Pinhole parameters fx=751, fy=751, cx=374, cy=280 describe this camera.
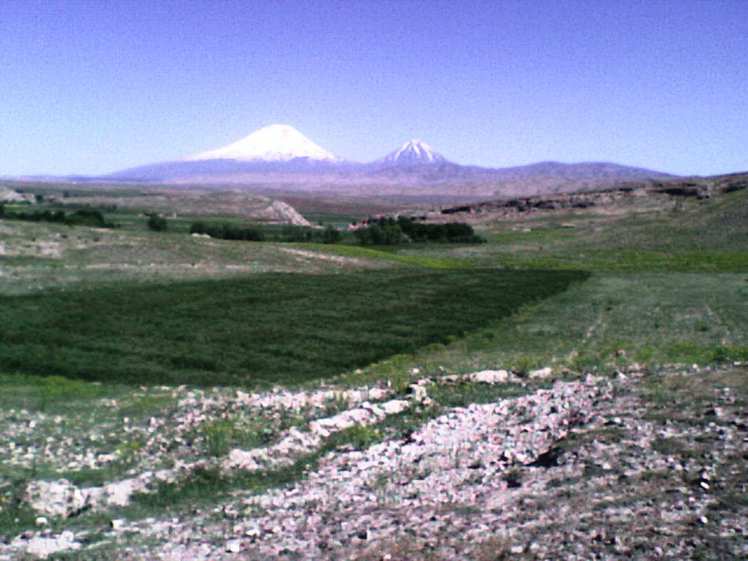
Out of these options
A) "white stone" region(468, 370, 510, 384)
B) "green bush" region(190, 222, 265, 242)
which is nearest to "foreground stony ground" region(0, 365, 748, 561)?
"white stone" region(468, 370, 510, 384)

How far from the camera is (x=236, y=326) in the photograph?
37.0 meters

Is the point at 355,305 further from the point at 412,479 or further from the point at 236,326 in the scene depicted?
the point at 412,479

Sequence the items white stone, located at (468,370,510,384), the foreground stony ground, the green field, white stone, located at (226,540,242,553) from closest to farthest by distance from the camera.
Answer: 1. the foreground stony ground
2. white stone, located at (226,540,242,553)
3. white stone, located at (468,370,510,384)
4. the green field

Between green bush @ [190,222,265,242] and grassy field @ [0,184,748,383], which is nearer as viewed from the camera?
grassy field @ [0,184,748,383]

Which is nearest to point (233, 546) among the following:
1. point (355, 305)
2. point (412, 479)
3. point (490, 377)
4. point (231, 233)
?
point (412, 479)

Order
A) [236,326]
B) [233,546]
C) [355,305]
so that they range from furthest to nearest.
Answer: [355,305] < [236,326] < [233,546]

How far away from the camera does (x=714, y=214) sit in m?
125

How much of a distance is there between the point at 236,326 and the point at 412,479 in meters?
24.4

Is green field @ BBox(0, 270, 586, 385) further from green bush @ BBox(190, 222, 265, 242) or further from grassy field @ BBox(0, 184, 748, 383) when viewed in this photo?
green bush @ BBox(190, 222, 265, 242)

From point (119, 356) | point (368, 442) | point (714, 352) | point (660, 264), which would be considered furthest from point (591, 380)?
point (660, 264)

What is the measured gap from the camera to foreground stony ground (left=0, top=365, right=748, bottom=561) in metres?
10.7

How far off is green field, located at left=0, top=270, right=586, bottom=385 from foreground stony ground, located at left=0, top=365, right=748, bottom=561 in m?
7.45

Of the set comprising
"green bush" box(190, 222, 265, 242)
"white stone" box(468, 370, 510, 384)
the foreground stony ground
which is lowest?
"green bush" box(190, 222, 265, 242)

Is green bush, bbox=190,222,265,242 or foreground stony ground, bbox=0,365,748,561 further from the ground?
foreground stony ground, bbox=0,365,748,561
